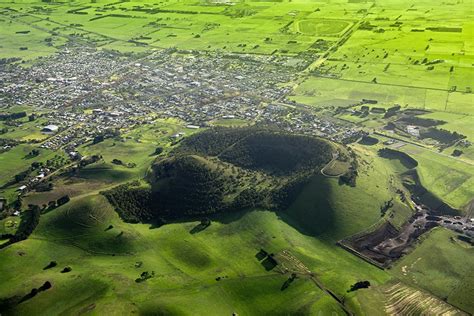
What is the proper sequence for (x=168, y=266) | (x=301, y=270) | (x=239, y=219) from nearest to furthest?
(x=301, y=270)
(x=168, y=266)
(x=239, y=219)

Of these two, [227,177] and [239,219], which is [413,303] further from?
[227,177]

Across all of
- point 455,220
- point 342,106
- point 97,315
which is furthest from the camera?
point 342,106

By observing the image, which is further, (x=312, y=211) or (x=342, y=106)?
(x=342, y=106)

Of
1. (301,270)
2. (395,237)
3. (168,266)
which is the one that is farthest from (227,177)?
(395,237)

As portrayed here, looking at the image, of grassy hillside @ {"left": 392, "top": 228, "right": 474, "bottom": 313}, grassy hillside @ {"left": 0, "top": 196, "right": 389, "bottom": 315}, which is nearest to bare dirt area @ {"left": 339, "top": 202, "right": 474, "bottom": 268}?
grassy hillside @ {"left": 392, "top": 228, "right": 474, "bottom": 313}

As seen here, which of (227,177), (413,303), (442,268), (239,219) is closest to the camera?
(413,303)

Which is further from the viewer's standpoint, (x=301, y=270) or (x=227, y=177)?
(x=227, y=177)

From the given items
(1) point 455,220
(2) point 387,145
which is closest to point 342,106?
(2) point 387,145

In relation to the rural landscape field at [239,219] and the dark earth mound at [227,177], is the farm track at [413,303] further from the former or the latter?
the dark earth mound at [227,177]

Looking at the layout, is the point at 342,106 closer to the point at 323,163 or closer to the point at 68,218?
the point at 323,163

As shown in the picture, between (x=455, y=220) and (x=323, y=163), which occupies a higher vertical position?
(x=323, y=163)

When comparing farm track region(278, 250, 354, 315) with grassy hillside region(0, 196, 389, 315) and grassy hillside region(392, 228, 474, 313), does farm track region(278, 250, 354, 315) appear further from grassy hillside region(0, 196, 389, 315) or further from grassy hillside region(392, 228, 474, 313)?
grassy hillside region(392, 228, 474, 313)
